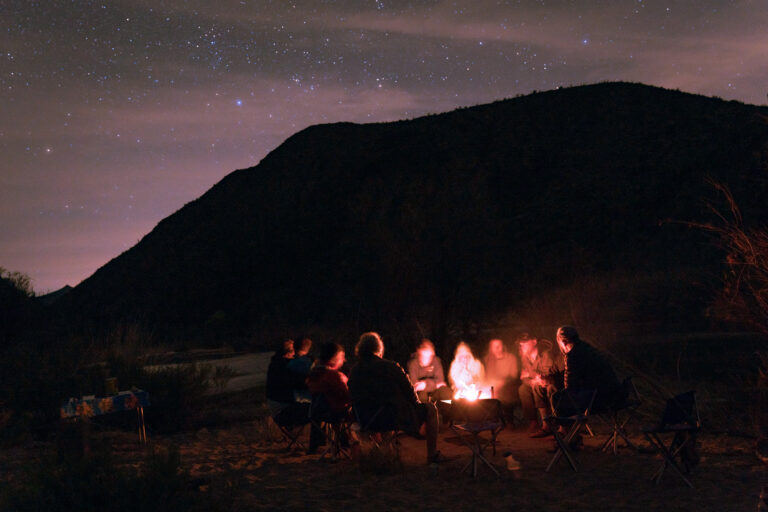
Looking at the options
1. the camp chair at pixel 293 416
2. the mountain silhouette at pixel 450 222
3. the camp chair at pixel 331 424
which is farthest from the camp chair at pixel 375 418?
the mountain silhouette at pixel 450 222

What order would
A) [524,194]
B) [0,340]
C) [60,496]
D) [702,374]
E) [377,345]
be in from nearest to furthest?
[60,496] → [377,345] → [702,374] → [0,340] → [524,194]

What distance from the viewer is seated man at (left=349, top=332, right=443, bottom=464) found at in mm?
6160

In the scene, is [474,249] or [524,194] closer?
[474,249]

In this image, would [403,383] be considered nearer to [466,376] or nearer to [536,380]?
[466,376]

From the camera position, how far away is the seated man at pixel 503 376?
7.86 metres

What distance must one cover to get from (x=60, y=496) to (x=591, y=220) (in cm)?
3574

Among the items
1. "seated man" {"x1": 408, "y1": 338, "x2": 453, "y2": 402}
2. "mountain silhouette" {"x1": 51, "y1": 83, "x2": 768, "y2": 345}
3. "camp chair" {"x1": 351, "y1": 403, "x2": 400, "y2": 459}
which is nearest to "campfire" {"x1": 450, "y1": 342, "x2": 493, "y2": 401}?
"seated man" {"x1": 408, "y1": 338, "x2": 453, "y2": 402}

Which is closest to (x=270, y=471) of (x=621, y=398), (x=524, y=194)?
(x=621, y=398)

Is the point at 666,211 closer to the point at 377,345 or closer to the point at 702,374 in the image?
the point at 702,374

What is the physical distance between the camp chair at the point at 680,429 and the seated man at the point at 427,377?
2.42 metres

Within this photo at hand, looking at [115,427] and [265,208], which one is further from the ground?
[265,208]

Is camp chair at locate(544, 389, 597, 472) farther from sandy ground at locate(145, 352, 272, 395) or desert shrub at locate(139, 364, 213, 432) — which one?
sandy ground at locate(145, 352, 272, 395)

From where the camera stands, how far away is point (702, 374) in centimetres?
1344

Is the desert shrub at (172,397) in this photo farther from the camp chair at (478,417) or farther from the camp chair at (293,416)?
the camp chair at (478,417)
